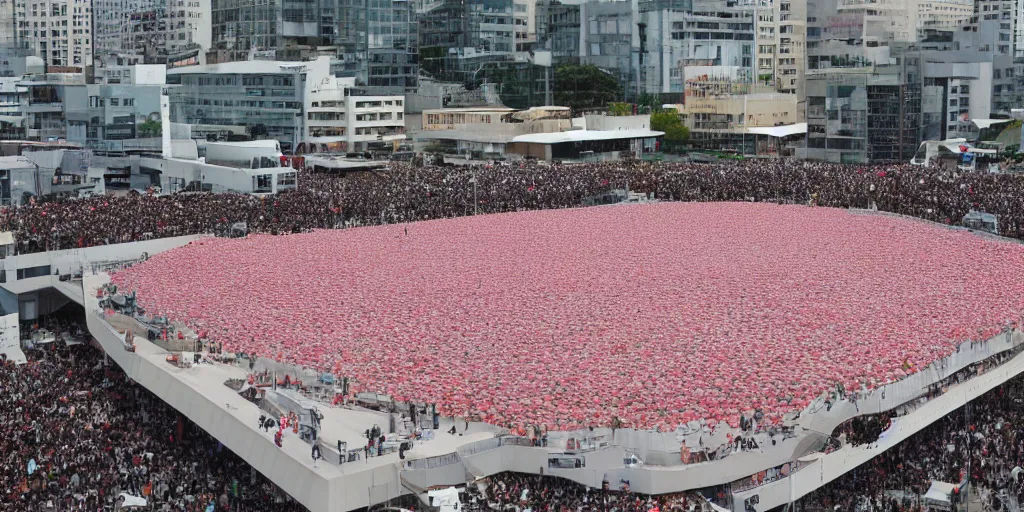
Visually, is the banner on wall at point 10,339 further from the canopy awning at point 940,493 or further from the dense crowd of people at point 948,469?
the canopy awning at point 940,493

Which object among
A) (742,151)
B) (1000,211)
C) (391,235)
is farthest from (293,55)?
(1000,211)

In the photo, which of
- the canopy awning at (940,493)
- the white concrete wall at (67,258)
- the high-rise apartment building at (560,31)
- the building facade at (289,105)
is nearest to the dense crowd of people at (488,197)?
the white concrete wall at (67,258)

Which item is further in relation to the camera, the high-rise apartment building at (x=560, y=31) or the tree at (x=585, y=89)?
the high-rise apartment building at (x=560, y=31)

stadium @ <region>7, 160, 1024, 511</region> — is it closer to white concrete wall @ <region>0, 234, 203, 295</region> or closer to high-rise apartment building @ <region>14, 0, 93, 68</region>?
white concrete wall @ <region>0, 234, 203, 295</region>

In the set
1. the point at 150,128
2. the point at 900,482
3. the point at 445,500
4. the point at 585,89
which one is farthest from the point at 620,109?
the point at 445,500

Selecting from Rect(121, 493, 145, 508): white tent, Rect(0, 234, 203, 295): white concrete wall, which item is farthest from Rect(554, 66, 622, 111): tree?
Rect(121, 493, 145, 508): white tent

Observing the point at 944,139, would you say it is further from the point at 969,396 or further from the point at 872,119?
the point at 969,396

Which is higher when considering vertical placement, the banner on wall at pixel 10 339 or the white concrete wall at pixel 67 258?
the white concrete wall at pixel 67 258
